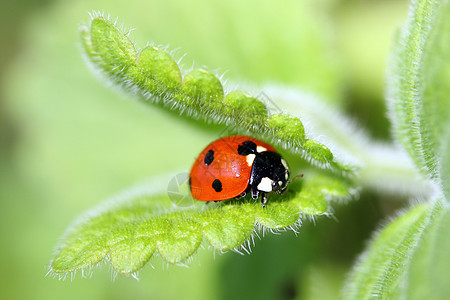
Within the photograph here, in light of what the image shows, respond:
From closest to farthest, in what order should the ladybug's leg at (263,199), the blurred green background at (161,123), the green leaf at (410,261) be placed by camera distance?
the green leaf at (410,261) < the ladybug's leg at (263,199) < the blurred green background at (161,123)

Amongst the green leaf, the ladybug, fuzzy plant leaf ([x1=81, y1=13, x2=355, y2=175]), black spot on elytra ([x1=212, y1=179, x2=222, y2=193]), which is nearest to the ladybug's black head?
the ladybug

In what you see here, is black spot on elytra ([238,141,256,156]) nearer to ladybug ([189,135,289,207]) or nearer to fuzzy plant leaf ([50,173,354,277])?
ladybug ([189,135,289,207])

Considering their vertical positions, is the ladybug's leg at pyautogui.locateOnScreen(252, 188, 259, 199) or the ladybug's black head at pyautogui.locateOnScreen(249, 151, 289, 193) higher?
the ladybug's black head at pyautogui.locateOnScreen(249, 151, 289, 193)

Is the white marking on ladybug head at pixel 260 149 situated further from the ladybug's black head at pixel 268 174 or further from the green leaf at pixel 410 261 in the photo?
the green leaf at pixel 410 261

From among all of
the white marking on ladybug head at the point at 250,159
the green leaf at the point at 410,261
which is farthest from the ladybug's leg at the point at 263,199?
the green leaf at the point at 410,261

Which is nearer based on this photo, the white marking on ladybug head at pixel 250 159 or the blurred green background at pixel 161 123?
the white marking on ladybug head at pixel 250 159

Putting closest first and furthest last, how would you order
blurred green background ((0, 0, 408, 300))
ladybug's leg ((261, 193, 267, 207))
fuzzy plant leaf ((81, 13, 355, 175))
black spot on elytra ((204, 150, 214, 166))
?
fuzzy plant leaf ((81, 13, 355, 175)) → ladybug's leg ((261, 193, 267, 207)) → black spot on elytra ((204, 150, 214, 166)) → blurred green background ((0, 0, 408, 300))

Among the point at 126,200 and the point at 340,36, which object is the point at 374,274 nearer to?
the point at 126,200

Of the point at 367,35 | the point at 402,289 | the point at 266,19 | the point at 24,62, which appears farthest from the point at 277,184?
the point at 24,62
